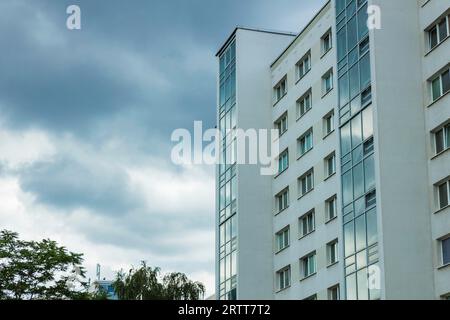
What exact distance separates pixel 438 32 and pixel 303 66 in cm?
1301

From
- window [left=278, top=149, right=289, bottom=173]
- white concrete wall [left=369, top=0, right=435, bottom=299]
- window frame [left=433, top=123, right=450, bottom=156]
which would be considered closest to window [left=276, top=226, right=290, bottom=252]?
window [left=278, top=149, right=289, bottom=173]

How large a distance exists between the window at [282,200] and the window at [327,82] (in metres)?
6.89

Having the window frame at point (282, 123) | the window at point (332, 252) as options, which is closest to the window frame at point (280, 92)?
the window frame at point (282, 123)

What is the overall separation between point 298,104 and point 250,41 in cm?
661

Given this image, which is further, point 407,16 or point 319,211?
point 319,211

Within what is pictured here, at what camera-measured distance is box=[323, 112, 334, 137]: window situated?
42031 mm

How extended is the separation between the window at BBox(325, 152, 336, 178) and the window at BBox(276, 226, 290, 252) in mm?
5494

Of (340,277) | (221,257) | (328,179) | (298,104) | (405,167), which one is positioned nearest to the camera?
(405,167)

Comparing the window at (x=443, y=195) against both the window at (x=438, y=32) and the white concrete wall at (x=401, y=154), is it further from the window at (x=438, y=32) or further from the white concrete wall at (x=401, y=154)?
the window at (x=438, y=32)

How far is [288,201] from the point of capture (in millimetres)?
46500

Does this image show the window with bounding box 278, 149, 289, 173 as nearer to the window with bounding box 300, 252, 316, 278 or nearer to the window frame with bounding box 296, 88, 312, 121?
the window frame with bounding box 296, 88, 312, 121
